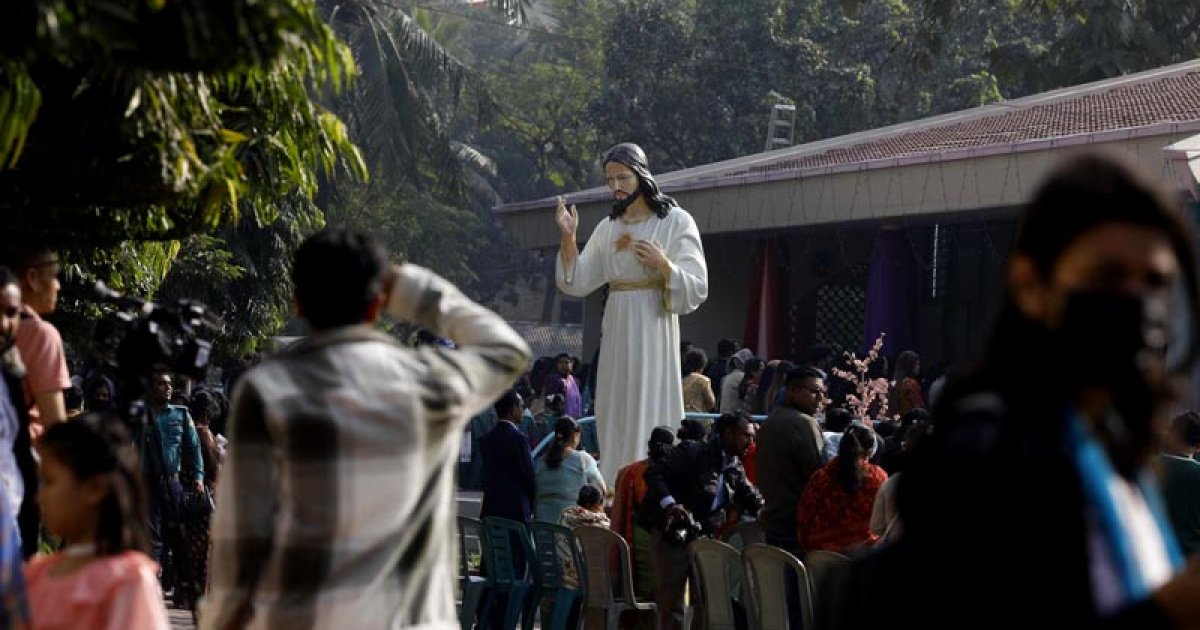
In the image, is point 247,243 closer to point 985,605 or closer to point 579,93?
point 985,605

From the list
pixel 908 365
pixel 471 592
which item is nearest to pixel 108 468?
pixel 471 592

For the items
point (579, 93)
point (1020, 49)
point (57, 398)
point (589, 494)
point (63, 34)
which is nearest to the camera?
point (63, 34)

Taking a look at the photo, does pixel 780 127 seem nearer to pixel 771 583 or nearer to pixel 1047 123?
pixel 1047 123

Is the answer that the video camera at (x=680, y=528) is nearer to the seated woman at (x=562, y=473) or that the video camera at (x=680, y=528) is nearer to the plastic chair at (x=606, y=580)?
the plastic chair at (x=606, y=580)

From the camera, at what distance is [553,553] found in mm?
11656


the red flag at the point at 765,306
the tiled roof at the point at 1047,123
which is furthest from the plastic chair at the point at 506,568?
the red flag at the point at 765,306

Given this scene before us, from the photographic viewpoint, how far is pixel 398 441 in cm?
431

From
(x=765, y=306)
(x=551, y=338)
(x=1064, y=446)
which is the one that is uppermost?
(x=551, y=338)

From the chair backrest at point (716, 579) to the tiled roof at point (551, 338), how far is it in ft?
121

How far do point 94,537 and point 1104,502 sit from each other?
259 centimetres

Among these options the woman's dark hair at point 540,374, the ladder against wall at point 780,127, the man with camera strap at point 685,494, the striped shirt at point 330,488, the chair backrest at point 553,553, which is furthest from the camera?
the ladder against wall at point 780,127

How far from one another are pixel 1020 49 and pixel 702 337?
31.6 feet

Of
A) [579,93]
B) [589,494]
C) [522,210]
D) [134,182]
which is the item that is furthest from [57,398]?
[579,93]

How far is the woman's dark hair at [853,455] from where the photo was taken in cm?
997
